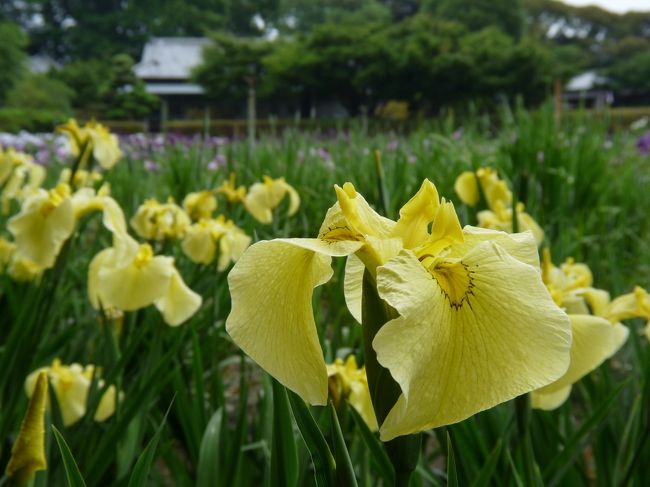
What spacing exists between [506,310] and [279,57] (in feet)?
79.4

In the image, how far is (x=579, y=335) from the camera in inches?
26.6

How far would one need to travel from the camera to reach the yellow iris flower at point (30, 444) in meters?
0.52

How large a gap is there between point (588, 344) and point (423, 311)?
388mm

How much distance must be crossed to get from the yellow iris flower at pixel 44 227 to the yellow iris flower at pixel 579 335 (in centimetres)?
70

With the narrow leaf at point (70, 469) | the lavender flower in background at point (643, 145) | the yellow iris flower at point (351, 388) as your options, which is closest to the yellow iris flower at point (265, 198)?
the yellow iris flower at point (351, 388)

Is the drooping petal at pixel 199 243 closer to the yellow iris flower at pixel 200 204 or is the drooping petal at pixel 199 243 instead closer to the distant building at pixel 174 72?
the yellow iris flower at pixel 200 204

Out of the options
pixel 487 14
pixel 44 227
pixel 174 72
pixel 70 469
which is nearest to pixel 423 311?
pixel 70 469

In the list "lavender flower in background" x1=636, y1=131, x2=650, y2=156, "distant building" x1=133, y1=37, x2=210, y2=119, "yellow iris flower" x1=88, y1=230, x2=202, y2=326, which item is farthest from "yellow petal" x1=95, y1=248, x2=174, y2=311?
"distant building" x1=133, y1=37, x2=210, y2=119

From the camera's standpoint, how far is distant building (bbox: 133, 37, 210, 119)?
3003 cm

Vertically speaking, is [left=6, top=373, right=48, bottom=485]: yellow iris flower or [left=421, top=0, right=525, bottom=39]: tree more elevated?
[left=421, top=0, right=525, bottom=39]: tree

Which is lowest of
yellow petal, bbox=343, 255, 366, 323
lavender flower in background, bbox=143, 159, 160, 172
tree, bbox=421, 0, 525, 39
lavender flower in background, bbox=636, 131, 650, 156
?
lavender flower in background, bbox=143, 159, 160, 172

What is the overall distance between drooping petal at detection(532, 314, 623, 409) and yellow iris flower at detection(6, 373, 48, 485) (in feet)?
1.44

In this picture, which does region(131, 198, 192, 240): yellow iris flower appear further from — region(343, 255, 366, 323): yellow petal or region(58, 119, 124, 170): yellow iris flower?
region(343, 255, 366, 323): yellow petal

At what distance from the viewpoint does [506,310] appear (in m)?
0.37
